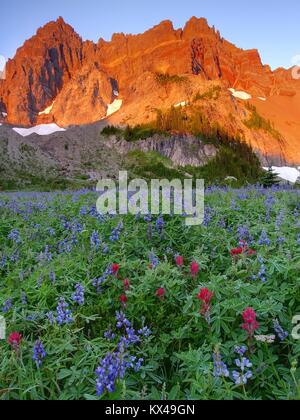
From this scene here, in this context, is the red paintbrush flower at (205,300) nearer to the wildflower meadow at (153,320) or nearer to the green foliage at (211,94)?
the wildflower meadow at (153,320)

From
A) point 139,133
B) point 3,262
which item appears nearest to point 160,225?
point 3,262

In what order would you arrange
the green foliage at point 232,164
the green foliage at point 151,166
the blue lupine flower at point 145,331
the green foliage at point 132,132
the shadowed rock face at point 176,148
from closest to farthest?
1. the blue lupine flower at point 145,331
2. the green foliage at point 151,166
3. the green foliage at point 232,164
4. the shadowed rock face at point 176,148
5. the green foliage at point 132,132

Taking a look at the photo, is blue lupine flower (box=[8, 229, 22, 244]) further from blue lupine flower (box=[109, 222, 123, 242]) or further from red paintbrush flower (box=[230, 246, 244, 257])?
red paintbrush flower (box=[230, 246, 244, 257])

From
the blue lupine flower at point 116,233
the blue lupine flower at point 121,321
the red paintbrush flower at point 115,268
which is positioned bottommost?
the blue lupine flower at point 121,321

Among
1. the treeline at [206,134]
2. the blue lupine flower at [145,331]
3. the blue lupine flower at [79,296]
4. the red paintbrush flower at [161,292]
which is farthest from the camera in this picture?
the treeline at [206,134]

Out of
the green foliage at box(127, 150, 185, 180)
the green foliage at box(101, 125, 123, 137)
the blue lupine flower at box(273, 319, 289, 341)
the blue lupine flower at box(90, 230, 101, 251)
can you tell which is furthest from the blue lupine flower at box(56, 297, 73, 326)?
the green foliage at box(101, 125, 123, 137)

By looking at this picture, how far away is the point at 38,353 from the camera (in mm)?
3146

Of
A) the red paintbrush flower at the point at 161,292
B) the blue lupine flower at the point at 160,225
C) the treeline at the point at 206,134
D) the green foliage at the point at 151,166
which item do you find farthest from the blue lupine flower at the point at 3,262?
the treeline at the point at 206,134

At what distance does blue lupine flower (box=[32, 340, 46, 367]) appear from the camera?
121 inches

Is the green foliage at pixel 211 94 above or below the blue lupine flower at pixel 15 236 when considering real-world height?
above

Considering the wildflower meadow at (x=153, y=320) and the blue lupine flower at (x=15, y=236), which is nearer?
the wildflower meadow at (x=153, y=320)

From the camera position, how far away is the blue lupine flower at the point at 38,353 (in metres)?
3.08

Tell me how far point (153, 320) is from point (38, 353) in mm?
1258

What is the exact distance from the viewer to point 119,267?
460 centimetres
